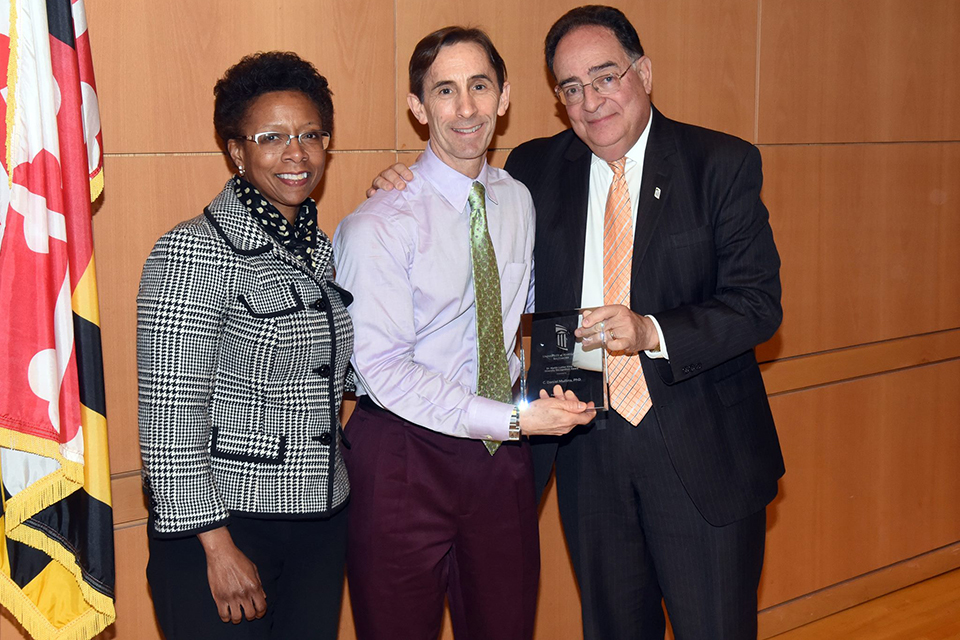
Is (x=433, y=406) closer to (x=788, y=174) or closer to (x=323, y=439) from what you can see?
(x=323, y=439)

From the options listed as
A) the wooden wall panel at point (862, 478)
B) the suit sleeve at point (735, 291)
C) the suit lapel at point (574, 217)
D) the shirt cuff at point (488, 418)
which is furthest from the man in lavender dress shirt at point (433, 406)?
the wooden wall panel at point (862, 478)

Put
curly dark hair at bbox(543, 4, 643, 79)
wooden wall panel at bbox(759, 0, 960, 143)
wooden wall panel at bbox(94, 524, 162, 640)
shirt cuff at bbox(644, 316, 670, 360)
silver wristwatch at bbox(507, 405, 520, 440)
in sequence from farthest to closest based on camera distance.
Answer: wooden wall panel at bbox(759, 0, 960, 143), wooden wall panel at bbox(94, 524, 162, 640), curly dark hair at bbox(543, 4, 643, 79), shirt cuff at bbox(644, 316, 670, 360), silver wristwatch at bbox(507, 405, 520, 440)

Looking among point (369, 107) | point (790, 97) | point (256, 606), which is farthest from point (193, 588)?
point (790, 97)

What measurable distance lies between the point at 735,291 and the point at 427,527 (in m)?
1.04

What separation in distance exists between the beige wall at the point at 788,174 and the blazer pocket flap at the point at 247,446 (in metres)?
0.70

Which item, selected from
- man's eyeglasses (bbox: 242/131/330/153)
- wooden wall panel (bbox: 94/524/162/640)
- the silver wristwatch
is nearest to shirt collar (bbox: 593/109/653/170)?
the silver wristwatch

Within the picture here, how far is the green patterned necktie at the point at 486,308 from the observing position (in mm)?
2383

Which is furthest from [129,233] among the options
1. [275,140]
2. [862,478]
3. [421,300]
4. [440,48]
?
[862,478]

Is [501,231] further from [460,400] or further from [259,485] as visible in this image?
[259,485]

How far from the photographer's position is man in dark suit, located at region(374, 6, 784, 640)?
8.21ft

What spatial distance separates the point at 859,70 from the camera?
403 centimetres

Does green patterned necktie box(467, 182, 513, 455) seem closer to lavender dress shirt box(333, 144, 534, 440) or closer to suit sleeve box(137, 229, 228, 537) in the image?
lavender dress shirt box(333, 144, 534, 440)

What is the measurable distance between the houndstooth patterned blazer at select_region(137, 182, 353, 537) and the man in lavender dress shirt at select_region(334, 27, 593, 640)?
0.36 feet

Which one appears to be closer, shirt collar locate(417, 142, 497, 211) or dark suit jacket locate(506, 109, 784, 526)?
shirt collar locate(417, 142, 497, 211)
